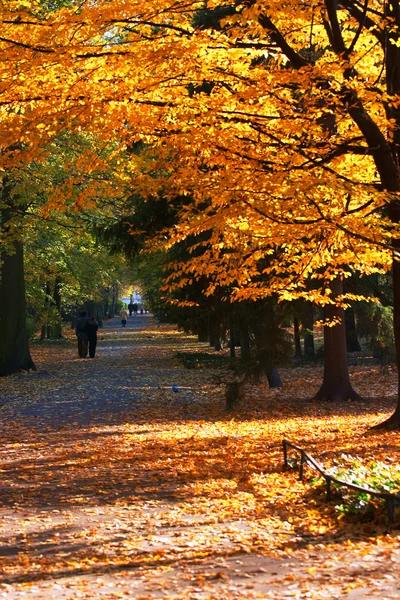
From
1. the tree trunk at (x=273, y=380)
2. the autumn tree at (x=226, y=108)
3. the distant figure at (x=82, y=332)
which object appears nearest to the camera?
the autumn tree at (x=226, y=108)

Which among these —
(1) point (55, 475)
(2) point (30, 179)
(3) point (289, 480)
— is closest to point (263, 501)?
(3) point (289, 480)

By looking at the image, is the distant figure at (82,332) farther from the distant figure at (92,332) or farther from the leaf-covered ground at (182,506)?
the leaf-covered ground at (182,506)

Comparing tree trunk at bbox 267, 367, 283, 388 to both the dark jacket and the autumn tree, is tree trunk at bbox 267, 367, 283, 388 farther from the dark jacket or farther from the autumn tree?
the dark jacket

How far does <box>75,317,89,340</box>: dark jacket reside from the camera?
111 feet

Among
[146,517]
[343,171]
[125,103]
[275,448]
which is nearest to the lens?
[146,517]

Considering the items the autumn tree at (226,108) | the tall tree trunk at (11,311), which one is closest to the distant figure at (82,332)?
the tall tree trunk at (11,311)

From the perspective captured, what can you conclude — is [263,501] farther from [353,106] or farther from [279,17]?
[279,17]

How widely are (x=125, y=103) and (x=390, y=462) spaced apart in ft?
16.6

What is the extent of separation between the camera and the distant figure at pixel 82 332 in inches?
1336

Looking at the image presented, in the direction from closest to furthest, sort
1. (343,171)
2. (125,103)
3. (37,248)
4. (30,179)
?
(125,103) → (343,171) → (30,179) → (37,248)

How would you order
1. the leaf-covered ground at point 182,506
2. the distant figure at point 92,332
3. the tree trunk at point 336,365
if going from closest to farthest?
1. the leaf-covered ground at point 182,506
2. the tree trunk at point 336,365
3. the distant figure at point 92,332

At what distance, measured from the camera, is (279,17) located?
1049 centimetres

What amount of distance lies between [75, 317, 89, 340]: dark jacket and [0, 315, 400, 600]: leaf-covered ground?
580 inches

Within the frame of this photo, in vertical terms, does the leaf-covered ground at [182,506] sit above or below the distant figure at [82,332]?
below
